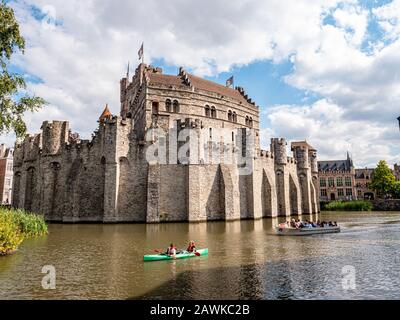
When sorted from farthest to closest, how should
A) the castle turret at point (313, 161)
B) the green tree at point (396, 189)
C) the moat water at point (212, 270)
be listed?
the green tree at point (396, 189) < the castle turret at point (313, 161) < the moat water at point (212, 270)

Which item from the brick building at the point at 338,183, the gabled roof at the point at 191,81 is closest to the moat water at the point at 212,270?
the gabled roof at the point at 191,81

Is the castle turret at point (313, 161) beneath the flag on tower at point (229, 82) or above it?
beneath

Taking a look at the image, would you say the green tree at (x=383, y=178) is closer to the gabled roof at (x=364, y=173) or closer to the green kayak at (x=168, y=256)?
the gabled roof at (x=364, y=173)

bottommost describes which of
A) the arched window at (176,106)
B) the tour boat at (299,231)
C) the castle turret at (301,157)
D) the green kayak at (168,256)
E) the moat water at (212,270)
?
the moat water at (212,270)

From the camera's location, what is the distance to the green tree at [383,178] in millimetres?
60438

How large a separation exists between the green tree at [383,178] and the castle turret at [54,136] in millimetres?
57625

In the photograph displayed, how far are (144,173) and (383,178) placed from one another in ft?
168

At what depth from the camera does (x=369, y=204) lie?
55250 millimetres

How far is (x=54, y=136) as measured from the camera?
110ft

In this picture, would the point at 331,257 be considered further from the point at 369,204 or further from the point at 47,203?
the point at 369,204

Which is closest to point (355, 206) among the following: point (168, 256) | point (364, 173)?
point (364, 173)

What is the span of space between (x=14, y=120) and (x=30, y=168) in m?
23.5

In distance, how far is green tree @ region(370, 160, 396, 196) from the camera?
6044cm

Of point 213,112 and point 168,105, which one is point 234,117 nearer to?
point 213,112
